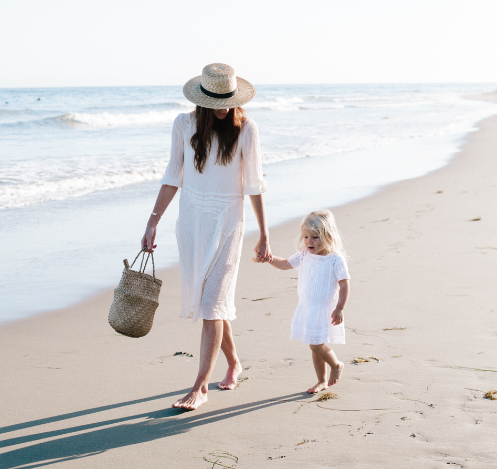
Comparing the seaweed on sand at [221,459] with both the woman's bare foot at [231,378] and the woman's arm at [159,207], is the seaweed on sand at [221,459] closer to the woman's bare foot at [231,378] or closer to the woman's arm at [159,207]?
the woman's bare foot at [231,378]

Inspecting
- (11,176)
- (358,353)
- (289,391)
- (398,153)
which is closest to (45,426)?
(289,391)

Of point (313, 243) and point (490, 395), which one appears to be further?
point (313, 243)

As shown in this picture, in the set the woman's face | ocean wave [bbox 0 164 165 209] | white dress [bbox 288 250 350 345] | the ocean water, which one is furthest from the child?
ocean wave [bbox 0 164 165 209]

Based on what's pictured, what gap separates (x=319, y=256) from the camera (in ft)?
10.4

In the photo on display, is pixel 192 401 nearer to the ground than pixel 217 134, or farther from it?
nearer to the ground

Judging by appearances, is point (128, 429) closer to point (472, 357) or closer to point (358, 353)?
point (358, 353)

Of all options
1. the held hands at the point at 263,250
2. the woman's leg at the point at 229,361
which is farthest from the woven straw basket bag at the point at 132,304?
the held hands at the point at 263,250

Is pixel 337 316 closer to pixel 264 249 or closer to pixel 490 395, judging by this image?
pixel 264 249

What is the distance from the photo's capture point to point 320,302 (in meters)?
3.14

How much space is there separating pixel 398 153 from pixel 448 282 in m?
10.0

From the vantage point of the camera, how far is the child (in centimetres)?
309

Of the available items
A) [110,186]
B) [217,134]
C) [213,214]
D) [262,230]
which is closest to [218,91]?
[217,134]

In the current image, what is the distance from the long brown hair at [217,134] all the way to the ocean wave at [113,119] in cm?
2238

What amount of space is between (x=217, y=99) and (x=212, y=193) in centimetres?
49
